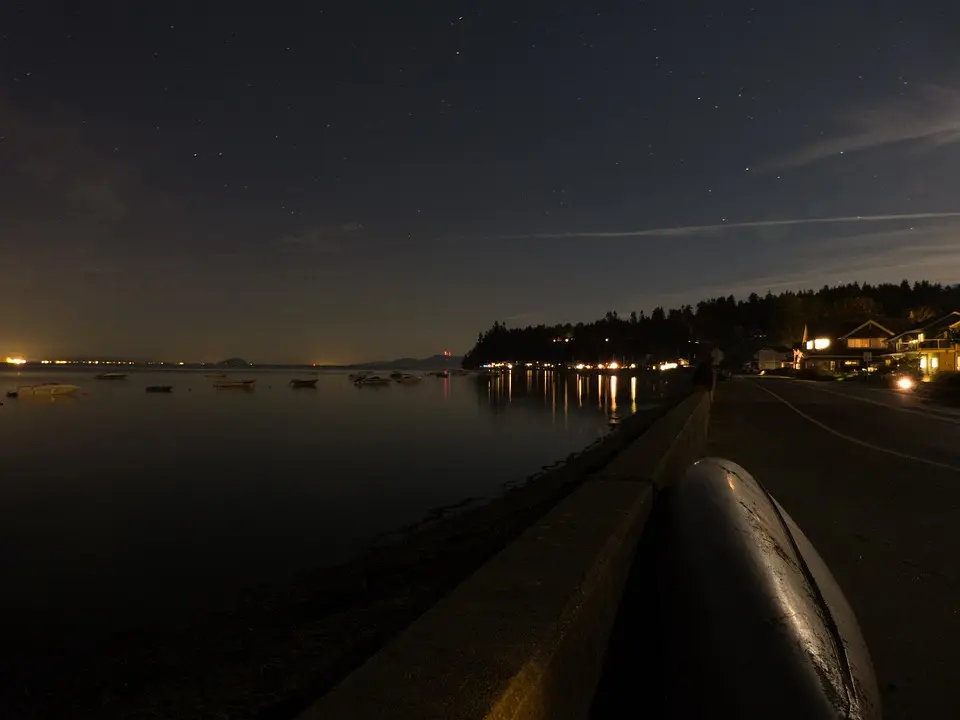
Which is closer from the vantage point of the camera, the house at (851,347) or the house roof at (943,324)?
the house roof at (943,324)

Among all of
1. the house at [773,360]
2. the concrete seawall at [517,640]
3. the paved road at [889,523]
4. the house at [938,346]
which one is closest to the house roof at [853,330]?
the house at [773,360]

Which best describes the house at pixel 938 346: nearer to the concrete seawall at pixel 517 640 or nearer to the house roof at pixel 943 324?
the house roof at pixel 943 324

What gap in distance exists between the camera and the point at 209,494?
18.2 metres

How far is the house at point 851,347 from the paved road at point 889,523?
82778 millimetres

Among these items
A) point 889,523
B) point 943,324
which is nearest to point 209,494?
point 889,523

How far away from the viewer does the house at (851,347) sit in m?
89.9

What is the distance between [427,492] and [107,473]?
1311 cm

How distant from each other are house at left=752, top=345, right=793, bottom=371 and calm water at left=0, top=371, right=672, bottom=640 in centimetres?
9366

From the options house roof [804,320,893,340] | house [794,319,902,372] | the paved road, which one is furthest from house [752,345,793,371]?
the paved road

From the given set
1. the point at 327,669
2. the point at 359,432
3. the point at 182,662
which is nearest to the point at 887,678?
the point at 327,669

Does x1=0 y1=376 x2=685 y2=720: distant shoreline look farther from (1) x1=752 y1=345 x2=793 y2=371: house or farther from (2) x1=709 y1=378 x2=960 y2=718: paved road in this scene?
(1) x1=752 y1=345 x2=793 y2=371: house

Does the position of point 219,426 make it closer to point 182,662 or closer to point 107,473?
point 107,473

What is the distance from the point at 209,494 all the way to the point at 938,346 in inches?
2753

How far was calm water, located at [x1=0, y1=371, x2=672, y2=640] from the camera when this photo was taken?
33.2ft
